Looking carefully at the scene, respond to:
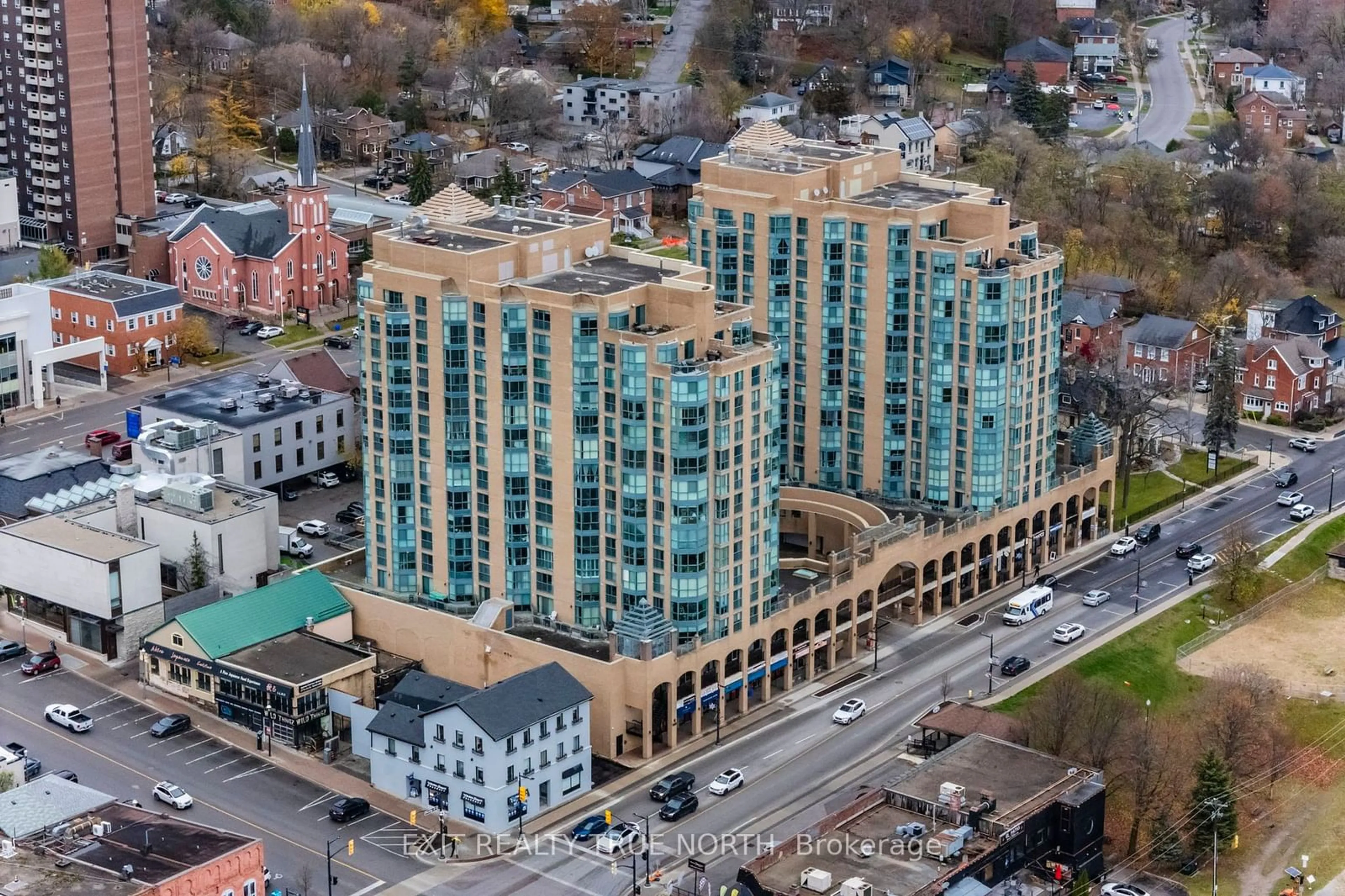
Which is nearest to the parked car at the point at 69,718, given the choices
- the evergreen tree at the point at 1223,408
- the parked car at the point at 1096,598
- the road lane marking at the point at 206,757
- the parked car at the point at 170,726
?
the parked car at the point at 170,726

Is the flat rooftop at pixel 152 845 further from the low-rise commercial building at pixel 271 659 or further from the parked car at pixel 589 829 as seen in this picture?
the parked car at pixel 589 829

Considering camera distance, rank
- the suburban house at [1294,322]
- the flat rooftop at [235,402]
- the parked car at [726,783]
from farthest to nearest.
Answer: the suburban house at [1294,322] → the flat rooftop at [235,402] → the parked car at [726,783]

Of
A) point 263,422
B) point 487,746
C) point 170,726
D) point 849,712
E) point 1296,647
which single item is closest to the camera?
point 487,746

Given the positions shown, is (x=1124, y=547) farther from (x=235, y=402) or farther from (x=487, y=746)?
(x=235, y=402)

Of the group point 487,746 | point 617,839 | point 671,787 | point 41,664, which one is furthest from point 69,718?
point 671,787

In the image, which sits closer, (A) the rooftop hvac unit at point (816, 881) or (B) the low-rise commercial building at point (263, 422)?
(A) the rooftop hvac unit at point (816, 881)

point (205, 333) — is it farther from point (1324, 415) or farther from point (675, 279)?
point (1324, 415)
